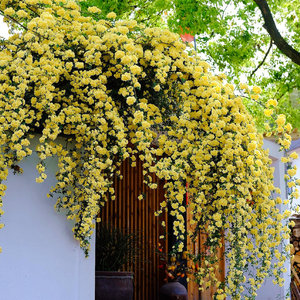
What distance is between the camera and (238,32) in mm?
9461

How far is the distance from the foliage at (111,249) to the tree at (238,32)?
3.86 metres

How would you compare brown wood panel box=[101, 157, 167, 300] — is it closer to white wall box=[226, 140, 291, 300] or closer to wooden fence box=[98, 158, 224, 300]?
wooden fence box=[98, 158, 224, 300]

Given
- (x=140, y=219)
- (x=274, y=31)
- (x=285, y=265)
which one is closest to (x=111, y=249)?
(x=140, y=219)

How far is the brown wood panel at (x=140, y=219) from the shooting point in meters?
6.34

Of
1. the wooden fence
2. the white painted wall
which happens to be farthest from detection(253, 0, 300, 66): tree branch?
the white painted wall

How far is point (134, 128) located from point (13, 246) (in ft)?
3.96

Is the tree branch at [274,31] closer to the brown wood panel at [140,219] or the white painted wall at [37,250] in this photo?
the brown wood panel at [140,219]

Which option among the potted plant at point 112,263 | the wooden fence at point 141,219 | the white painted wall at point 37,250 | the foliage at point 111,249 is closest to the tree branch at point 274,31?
the wooden fence at point 141,219

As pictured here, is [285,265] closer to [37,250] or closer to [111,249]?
[111,249]

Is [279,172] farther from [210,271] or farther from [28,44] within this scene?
[28,44]

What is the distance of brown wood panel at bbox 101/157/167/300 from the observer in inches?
249

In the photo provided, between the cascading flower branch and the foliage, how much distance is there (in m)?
1.33

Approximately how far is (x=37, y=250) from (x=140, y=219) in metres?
2.79

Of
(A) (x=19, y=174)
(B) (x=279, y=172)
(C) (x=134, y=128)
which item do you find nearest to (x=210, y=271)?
(C) (x=134, y=128)
